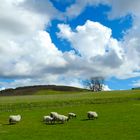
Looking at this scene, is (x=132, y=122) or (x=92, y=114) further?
(x=92, y=114)

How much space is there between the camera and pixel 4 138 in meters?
37.7

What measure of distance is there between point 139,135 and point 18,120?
70.6 ft

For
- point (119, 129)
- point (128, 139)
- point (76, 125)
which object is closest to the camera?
point (128, 139)

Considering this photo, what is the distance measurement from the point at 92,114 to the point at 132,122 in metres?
7.96

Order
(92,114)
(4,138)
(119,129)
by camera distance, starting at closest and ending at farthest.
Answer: (4,138)
(119,129)
(92,114)

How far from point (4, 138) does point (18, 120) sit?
16.1 metres

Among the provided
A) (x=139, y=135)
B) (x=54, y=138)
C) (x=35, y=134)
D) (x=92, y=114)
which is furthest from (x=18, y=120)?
(x=139, y=135)

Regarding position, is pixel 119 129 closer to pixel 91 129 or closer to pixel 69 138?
pixel 91 129

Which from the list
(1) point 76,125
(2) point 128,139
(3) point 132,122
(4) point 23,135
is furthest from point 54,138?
(3) point 132,122

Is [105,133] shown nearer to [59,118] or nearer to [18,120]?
[59,118]

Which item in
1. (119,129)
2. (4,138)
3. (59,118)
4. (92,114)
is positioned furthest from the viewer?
(92,114)

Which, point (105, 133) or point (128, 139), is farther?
point (105, 133)

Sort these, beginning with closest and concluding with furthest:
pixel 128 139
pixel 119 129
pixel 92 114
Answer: pixel 128 139
pixel 119 129
pixel 92 114

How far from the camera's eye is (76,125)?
46.8m
